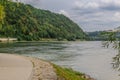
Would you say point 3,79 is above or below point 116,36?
below

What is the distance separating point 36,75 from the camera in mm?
20109

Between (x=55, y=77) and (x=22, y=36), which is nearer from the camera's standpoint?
(x=55, y=77)

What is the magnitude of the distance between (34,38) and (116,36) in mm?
177497

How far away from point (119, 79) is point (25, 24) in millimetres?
160256

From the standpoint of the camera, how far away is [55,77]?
1967 centimetres

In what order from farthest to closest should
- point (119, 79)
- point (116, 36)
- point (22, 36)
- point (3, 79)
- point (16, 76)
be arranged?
point (22, 36), point (119, 79), point (16, 76), point (3, 79), point (116, 36)

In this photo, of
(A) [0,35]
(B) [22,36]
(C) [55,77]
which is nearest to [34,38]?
(B) [22,36]

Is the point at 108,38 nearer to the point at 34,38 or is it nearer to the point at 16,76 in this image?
the point at 16,76

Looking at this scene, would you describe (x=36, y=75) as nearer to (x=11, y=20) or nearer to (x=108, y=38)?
(x=108, y=38)

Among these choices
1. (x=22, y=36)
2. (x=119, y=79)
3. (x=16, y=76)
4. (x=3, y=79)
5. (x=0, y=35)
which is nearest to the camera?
(x=3, y=79)

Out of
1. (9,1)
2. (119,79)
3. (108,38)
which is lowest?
(119,79)

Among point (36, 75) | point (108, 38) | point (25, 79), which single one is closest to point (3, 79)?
point (25, 79)

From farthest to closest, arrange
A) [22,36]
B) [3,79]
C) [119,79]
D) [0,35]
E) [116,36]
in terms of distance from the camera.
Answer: [22,36] → [0,35] → [119,79] → [3,79] → [116,36]

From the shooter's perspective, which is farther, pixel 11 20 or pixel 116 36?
pixel 11 20
